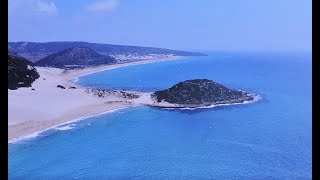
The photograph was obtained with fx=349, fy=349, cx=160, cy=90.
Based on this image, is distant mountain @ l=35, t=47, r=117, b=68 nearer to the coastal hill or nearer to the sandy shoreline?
the sandy shoreline

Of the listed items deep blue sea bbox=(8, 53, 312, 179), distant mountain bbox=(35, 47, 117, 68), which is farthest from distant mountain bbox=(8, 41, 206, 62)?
deep blue sea bbox=(8, 53, 312, 179)

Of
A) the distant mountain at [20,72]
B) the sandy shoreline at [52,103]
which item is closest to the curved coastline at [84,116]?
the sandy shoreline at [52,103]

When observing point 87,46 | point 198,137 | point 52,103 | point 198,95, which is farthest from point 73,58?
point 198,137

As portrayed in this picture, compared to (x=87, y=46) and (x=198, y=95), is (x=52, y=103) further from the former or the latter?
(x=198, y=95)

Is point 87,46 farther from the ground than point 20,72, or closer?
farther from the ground

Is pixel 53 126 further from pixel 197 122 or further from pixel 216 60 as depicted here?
pixel 216 60
